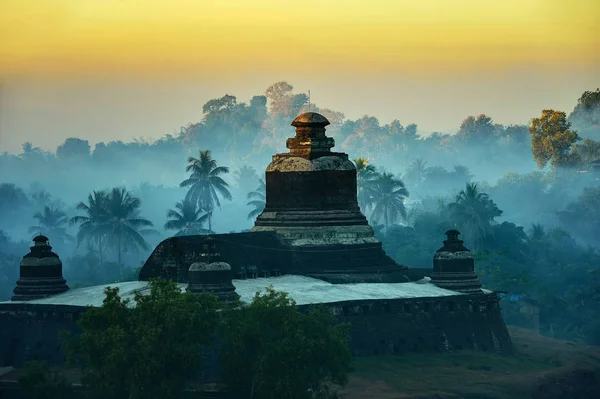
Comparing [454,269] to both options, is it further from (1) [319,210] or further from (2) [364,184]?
(2) [364,184]

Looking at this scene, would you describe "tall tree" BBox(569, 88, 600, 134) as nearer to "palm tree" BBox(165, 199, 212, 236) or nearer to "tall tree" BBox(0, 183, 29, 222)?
"tall tree" BBox(0, 183, 29, 222)

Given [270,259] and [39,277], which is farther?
[270,259]

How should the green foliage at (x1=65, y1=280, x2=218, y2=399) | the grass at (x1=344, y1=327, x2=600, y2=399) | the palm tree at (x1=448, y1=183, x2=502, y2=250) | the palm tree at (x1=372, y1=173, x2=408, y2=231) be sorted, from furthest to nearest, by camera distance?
the palm tree at (x1=372, y1=173, x2=408, y2=231)
the palm tree at (x1=448, y1=183, x2=502, y2=250)
the grass at (x1=344, y1=327, x2=600, y2=399)
the green foliage at (x1=65, y1=280, x2=218, y2=399)

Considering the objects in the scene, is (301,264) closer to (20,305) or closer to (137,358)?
(20,305)

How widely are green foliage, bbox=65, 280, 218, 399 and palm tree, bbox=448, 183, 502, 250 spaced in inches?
2168

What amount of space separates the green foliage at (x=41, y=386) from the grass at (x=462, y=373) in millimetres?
9921

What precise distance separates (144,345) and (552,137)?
4547 inches

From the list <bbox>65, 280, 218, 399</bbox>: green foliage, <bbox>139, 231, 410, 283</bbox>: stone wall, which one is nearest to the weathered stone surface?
<bbox>139, 231, 410, 283</bbox>: stone wall

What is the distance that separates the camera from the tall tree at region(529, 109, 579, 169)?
547 feet

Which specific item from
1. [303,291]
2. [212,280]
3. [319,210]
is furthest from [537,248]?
[212,280]

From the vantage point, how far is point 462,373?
6781 cm

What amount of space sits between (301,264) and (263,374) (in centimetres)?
1642

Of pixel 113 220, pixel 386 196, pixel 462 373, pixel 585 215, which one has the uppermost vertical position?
pixel 386 196

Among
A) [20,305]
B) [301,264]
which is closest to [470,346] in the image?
[301,264]
